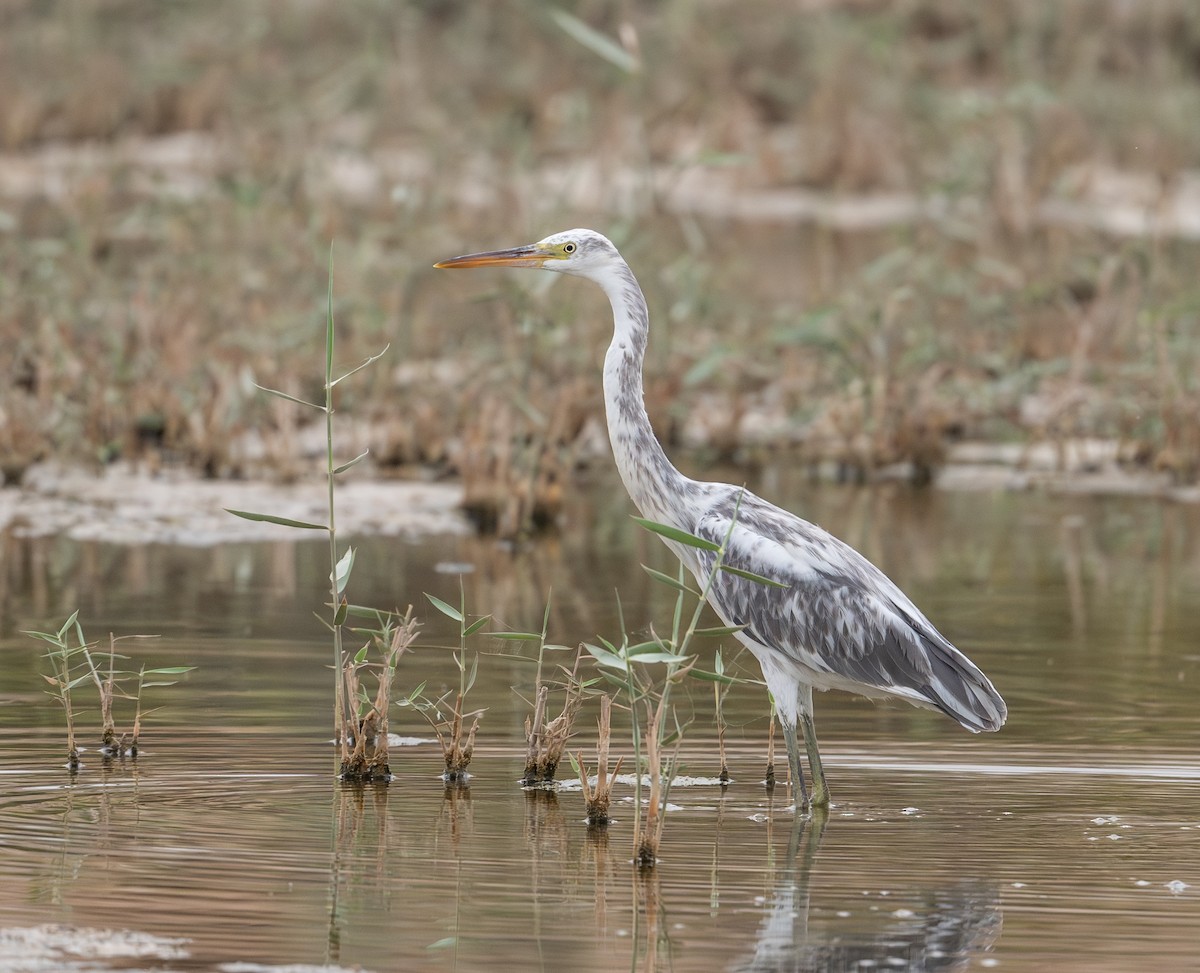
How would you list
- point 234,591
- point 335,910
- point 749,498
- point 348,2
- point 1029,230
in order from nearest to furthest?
point 335,910 → point 749,498 → point 234,591 → point 1029,230 → point 348,2

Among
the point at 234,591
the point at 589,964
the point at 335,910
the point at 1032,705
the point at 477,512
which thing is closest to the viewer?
the point at 589,964

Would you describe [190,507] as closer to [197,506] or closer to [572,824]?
[197,506]

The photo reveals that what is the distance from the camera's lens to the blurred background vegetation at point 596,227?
12594 mm

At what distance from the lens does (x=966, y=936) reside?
5.08 meters

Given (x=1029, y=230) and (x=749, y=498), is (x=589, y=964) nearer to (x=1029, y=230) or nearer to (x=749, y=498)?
(x=749, y=498)

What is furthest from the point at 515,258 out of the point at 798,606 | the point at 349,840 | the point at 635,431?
→ the point at 349,840

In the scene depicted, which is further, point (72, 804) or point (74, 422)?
point (74, 422)

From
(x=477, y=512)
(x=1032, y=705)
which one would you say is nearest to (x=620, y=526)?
(x=477, y=512)

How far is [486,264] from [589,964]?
2.86 meters

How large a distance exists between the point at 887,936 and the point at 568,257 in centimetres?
273

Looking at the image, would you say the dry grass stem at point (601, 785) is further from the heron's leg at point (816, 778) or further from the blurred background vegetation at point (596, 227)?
the blurred background vegetation at point (596, 227)

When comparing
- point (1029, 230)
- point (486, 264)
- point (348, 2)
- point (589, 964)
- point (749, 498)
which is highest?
point (348, 2)

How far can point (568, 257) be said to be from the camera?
280 inches

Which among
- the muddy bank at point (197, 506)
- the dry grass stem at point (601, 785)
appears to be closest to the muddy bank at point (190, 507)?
the muddy bank at point (197, 506)
